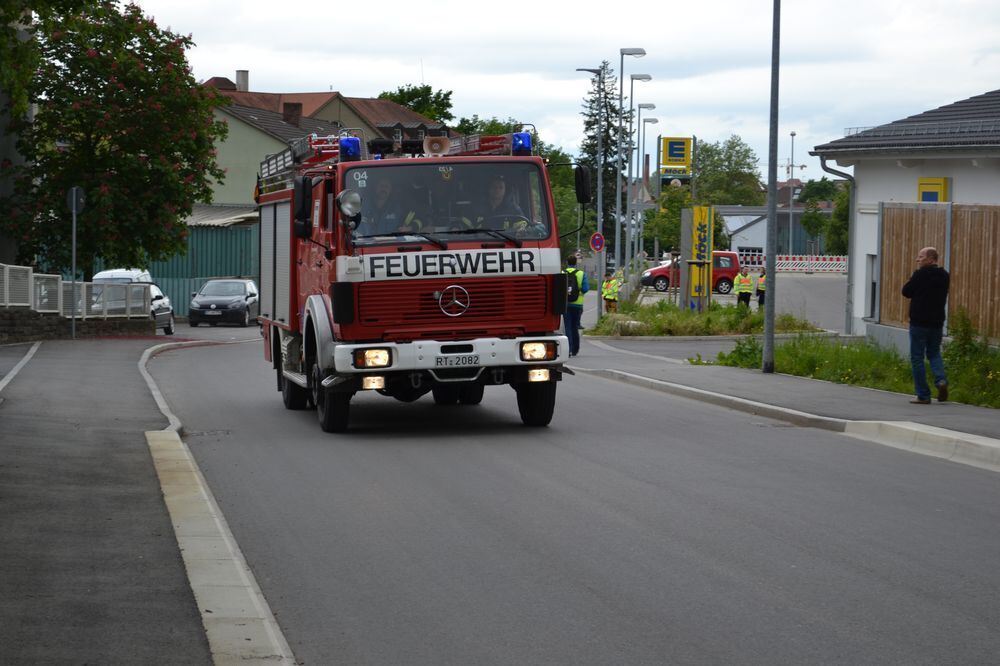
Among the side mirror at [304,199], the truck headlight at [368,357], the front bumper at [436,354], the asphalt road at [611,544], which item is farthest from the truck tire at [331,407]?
the side mirror at [304,199]

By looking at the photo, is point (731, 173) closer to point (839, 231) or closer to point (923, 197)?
point (839, 231)

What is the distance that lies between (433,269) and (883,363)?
336 inches

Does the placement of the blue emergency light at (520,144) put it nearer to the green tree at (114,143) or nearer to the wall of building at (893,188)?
the wall of building at (893,188)

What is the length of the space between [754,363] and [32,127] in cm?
2473

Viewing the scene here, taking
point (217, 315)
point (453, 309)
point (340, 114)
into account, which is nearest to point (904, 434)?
point (453, 309)

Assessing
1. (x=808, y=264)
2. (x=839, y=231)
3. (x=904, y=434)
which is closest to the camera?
(x=904, y=434)

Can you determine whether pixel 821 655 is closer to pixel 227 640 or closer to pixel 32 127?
pixel 227 640

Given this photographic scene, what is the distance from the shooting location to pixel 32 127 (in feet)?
131

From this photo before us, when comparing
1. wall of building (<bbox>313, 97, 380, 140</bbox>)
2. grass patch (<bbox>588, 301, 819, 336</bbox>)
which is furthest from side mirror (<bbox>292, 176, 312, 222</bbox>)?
wall of building (<bbox>313, 97, 380, 140</bbox>)

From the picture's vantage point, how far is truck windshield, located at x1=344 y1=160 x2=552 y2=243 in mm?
14156

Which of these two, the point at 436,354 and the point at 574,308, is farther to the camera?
the point at 574,308

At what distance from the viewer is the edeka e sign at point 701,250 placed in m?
41.1

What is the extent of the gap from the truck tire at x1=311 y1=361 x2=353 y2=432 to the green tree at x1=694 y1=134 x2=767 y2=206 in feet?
572

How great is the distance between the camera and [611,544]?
8.55 m
